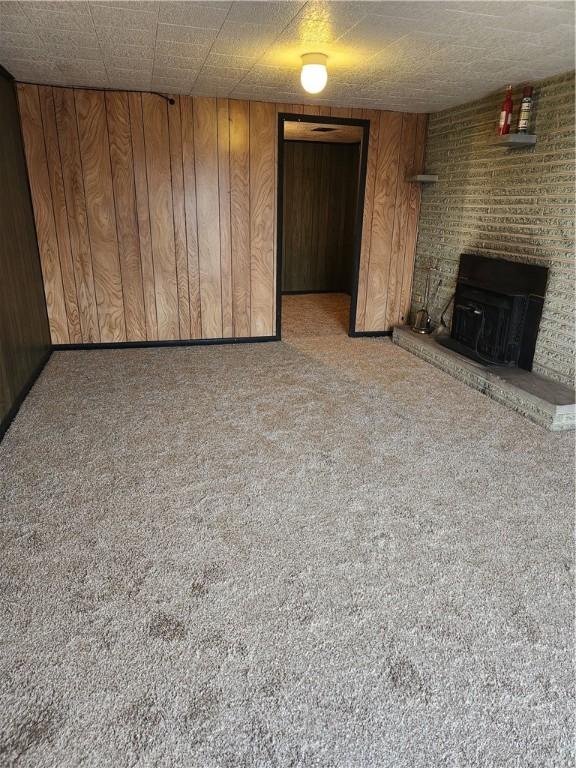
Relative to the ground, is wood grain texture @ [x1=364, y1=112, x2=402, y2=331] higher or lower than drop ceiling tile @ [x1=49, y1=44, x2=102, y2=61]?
lower

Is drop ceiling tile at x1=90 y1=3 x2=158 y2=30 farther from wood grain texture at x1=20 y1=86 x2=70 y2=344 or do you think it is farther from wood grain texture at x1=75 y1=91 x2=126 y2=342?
wood grain texture at x1=20 y1=86 x2=70 y2=344

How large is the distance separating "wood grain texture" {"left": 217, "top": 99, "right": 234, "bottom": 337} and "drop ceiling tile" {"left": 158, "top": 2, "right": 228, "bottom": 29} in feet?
5.89

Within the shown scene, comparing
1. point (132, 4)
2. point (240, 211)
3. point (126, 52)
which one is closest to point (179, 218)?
point (240, 211)

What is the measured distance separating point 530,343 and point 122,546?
2.97 m

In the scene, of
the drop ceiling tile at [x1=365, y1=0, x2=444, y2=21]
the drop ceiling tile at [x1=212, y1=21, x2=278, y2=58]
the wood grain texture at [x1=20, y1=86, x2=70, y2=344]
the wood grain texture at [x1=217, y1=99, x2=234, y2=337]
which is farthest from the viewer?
the wood grain texture at [x1=217, y1=99, x2=234, y2=337]

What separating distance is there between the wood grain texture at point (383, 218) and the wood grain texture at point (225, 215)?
4.52 ft

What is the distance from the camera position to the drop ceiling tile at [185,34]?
2531mm

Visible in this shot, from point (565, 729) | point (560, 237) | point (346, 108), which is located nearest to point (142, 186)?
point (346, 108)

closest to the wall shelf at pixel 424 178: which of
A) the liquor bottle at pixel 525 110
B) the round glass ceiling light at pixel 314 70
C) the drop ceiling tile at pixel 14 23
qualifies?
the liquor bottle at pixel 525 110

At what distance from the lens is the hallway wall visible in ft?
23.1

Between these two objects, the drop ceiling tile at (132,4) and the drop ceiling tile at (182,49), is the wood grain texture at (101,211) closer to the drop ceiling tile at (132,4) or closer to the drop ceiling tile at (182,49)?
the drop ceiling tile at (182,49)

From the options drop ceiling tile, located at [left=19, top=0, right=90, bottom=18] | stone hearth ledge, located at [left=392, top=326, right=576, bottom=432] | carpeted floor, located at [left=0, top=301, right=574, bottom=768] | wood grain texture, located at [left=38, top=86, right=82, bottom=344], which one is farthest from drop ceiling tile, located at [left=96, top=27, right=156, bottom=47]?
stone hearth ledge, located at [left=392, top=326, right=576, bottom=432]

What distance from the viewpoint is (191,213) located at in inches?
174

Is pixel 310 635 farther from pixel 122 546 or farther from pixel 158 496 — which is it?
pixel 158 496
